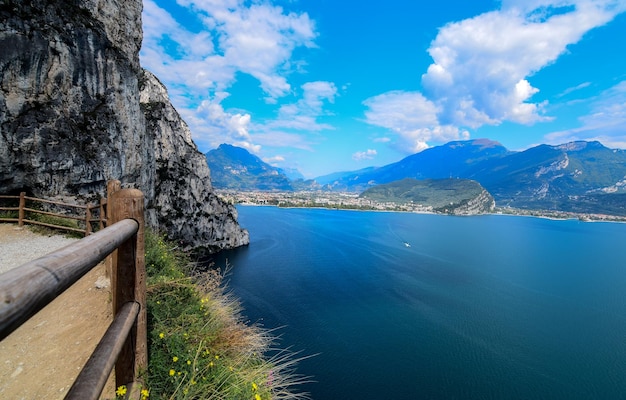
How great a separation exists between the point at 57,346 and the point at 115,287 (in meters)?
3.73

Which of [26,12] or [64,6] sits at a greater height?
[64,6]

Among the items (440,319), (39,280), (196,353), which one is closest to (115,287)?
(39,280)

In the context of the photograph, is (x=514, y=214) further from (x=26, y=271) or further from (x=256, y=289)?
(x=26, y=271)

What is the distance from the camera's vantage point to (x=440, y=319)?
28672 mm

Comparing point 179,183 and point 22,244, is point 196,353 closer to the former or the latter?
point 22,244

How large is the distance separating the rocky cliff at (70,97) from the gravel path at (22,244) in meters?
7.94

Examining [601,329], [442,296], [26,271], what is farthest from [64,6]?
[601,329]

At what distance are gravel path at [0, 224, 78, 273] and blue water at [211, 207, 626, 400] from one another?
1406cm

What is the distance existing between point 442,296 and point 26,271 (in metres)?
38.5

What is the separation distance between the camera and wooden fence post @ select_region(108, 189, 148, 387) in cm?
247

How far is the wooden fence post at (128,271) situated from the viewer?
2.47 m

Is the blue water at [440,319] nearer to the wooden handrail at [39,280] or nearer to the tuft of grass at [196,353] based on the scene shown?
the tuft of grass at [196,353]

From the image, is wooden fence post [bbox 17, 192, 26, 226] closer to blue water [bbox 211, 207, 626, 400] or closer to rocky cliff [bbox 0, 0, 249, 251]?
rocky cliff [bbox 0, 0, 249, 251]

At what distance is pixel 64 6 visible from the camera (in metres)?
19.5
